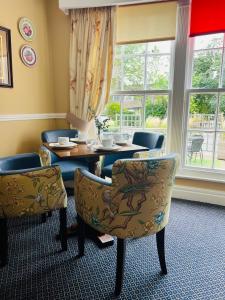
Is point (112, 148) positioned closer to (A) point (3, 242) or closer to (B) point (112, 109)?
(A) point (3, 242)

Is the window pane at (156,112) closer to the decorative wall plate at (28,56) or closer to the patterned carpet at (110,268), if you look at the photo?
the patterned carpet at (110,268)

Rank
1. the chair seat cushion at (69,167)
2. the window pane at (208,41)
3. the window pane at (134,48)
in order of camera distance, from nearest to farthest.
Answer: the chair seat cushion at (69,167)
the window pane at (208,41)
the window pane at (134,48)

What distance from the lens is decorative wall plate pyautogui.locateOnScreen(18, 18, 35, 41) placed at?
112 inches

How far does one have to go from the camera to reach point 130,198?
1351mm

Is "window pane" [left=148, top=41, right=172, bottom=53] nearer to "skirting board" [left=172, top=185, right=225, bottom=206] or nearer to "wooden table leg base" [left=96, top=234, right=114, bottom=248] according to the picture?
"skirting board" [left=172, top=185, right=225, bottom=206]

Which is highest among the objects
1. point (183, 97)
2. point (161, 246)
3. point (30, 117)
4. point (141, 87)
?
point (141, 87)

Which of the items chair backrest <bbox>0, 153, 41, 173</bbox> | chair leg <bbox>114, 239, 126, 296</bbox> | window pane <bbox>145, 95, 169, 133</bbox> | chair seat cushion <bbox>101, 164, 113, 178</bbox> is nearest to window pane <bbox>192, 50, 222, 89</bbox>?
window pane <bbox>145, 95, 169, 133</bbox>

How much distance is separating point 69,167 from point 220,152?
1.85 metres

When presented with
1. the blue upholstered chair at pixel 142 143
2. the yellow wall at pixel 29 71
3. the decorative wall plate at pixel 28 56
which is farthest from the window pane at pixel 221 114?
the decorative wall plate at pixel 28 56

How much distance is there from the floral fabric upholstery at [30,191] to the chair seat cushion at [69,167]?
0.70 metres

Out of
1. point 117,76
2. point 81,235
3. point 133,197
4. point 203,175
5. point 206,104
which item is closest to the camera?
point 133,197

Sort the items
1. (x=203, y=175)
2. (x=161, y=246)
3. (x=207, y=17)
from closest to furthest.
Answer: (x=161, y=246) → (x=207, y=17) → (x=203, y=175)

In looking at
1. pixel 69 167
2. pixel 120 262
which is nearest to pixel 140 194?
pixel 120 262

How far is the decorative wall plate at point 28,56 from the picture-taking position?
114 inches
